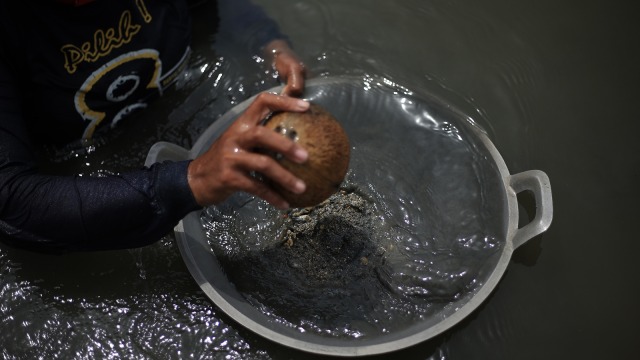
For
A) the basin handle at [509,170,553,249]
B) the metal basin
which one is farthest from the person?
the basin handle at [509,170,553,249]

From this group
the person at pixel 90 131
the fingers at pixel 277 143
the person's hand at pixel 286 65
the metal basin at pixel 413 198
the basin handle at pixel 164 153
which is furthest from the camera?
the person's hand at pixel 286 65

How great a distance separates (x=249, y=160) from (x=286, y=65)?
94 centimetres

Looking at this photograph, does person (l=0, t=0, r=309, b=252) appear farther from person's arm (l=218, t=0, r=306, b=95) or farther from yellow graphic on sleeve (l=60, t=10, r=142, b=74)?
person's arm (l=218, t=0, r=306, b=95)

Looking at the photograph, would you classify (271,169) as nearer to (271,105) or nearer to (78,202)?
(271,105)

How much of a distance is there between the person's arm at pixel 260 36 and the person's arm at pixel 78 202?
0.74 m

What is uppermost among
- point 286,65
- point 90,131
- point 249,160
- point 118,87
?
point 249,160

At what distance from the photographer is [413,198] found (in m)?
2.01

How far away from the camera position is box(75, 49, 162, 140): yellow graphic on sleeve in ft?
6.28

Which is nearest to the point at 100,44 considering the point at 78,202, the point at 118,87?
the point at 118,87

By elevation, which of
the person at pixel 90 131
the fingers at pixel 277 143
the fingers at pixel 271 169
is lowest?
the person at pixel 90 131

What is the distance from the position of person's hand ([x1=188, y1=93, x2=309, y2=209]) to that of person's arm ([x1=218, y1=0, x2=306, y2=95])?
0.68m

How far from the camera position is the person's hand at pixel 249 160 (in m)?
1.36

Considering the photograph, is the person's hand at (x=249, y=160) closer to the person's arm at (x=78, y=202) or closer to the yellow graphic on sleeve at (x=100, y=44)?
the person's arm at (x=78, y=202)

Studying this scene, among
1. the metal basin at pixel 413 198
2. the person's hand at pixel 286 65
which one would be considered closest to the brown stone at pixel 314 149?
the metal basin at pixel 413 198
